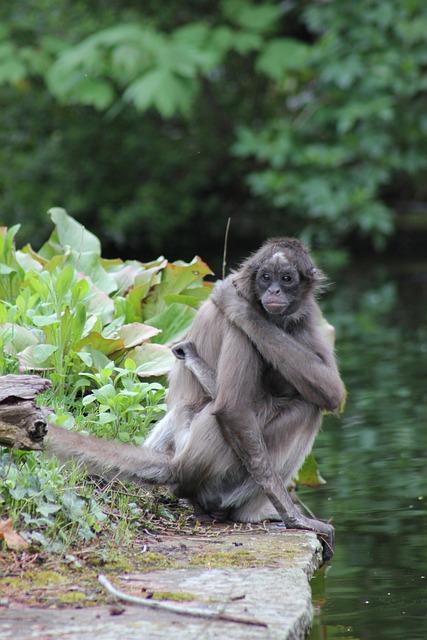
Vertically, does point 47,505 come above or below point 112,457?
above

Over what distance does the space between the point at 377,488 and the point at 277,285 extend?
256cm

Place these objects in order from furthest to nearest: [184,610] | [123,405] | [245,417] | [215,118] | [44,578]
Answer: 1. [215,118]
2. [123,405]
3. [245,417]
4. [44,578]
5. [184,610]

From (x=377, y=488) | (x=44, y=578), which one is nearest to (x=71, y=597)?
(x=44, y=578)

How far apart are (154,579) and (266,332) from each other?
164 centimetres

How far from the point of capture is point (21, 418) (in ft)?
16.1

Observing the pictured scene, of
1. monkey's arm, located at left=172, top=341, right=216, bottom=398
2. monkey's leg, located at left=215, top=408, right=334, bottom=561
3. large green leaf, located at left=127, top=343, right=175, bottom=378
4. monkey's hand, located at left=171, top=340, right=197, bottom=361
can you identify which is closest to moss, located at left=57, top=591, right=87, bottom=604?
monkey's leg, located at left=215, top=408, right=334, bottom=561

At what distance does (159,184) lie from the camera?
22922mm

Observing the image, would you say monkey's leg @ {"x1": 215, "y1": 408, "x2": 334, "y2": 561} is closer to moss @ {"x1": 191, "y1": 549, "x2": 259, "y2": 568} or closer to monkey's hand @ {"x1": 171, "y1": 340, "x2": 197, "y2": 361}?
monkey's hand @ {"x1": 171, "y1": 340, "x2": 197, "y2": 361}

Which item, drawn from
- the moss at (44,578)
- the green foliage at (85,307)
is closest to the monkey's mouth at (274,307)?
the green foliage at (85,307)

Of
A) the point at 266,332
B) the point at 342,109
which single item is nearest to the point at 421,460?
the point at 266,332

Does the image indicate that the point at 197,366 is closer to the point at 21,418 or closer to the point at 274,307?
the point at 274,307

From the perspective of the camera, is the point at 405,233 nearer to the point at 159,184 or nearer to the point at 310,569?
the point at 159,184

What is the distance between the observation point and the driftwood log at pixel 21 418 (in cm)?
490

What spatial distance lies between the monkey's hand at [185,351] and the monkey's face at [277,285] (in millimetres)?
513
